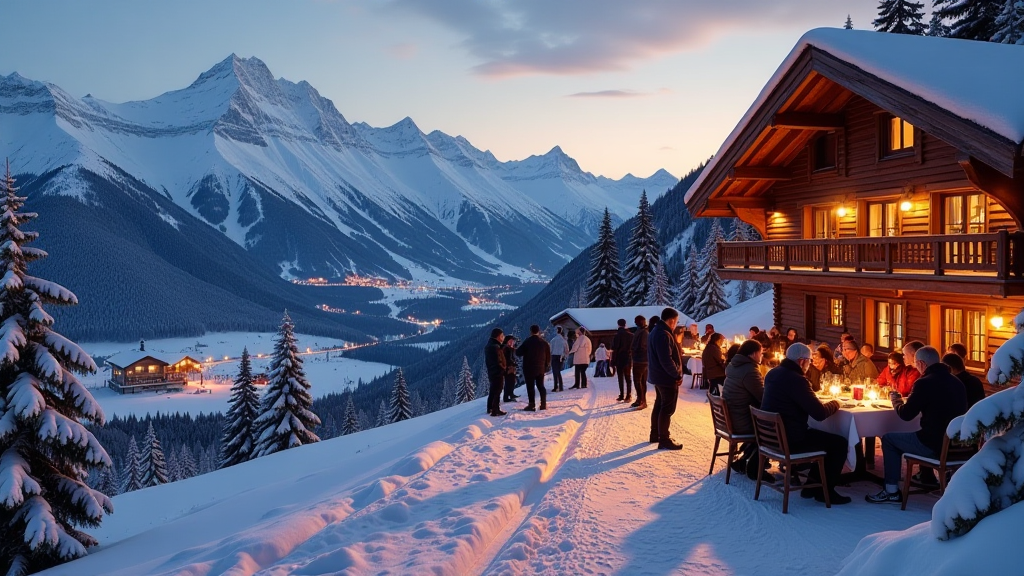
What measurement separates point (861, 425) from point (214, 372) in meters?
162

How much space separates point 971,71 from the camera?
42.6 feet

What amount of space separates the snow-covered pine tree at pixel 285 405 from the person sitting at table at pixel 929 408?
28.5m

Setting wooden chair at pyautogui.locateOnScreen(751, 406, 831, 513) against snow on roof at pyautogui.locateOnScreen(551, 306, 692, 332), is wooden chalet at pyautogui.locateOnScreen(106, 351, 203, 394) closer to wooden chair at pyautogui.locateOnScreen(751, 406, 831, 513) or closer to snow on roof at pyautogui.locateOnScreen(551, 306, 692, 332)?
snow on roof at pyautogui.locateOnScreen(551, 306, 692, 332)

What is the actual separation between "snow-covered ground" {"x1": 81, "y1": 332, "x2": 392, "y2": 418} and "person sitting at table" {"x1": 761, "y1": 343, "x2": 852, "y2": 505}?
277 ft

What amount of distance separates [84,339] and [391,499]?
197499 millimetres

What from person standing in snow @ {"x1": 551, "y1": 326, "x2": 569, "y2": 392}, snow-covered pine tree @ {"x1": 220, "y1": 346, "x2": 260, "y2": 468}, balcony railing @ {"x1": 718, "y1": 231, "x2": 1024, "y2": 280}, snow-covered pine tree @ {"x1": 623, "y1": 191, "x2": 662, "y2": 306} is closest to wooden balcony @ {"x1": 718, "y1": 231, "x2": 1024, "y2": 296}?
balcony railing @ {"x1": 718, "y1": 231, "x2": 1024, "y2": 280}

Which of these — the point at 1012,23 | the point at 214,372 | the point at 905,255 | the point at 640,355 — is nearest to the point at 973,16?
the point at 1012,23

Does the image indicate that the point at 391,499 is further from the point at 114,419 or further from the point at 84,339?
the point at 84,339

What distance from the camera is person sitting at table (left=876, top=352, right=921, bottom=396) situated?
10.5m

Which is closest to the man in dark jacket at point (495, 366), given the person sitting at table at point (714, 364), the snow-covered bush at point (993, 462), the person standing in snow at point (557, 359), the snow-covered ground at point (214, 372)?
the person standing in snow at point (557, 359)

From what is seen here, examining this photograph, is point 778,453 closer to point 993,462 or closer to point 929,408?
point 929,408

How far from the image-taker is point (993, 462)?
168 inches

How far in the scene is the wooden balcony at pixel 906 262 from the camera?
1259cm

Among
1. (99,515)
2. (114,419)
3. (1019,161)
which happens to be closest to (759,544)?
(1019,161)
